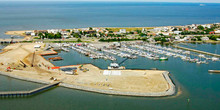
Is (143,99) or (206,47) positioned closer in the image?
(143,99)

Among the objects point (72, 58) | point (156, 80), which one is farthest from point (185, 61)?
point (72, 58)

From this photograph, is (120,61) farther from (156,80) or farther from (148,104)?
(148,104)

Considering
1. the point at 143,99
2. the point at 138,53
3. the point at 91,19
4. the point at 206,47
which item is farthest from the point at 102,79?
the point at 91,19

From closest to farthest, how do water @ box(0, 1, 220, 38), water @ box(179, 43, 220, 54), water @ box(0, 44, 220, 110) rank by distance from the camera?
water @ box(0, 44, 220, 110) → water @ box(179, 43, 220, 54) → water @ box(0, 1, 220, 38)

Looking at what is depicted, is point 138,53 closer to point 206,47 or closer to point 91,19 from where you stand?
point 206,47

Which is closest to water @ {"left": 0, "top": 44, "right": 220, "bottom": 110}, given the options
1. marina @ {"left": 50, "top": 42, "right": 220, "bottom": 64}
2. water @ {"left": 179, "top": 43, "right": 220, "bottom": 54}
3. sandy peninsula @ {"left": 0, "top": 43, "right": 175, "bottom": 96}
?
sandy peninsula @ {"left": 0, "top": 43, "right": 175, "bottom": 96}

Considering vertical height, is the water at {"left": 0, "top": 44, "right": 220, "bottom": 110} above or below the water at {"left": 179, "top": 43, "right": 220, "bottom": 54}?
below

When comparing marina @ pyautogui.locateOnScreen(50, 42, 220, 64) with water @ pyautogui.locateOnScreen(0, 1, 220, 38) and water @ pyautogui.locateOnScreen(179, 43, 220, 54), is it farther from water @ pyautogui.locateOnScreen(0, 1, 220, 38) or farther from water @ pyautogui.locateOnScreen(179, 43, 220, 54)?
water @ pyautogui.locateOnScreen(0, 1, 220, 38)

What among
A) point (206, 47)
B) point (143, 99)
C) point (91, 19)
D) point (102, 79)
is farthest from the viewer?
point (91, 19)

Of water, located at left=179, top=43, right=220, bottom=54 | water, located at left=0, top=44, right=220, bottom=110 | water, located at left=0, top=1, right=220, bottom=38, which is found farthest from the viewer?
water, located at left=0, top=1, right=220, bottom=38
